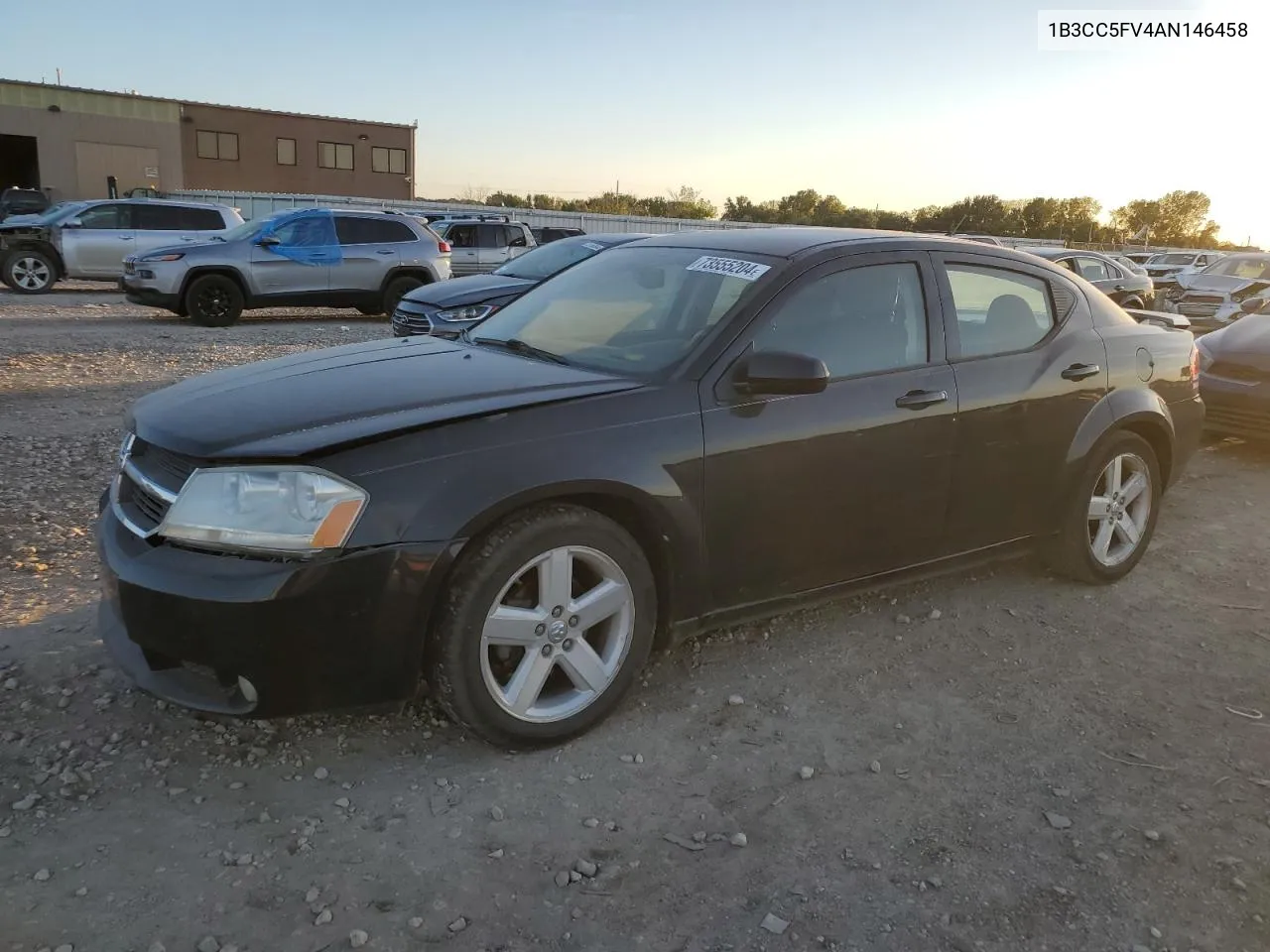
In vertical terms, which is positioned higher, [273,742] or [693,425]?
[693,425]

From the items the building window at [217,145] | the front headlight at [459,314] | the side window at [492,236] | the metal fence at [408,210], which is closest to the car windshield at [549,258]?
the front headlight at [459,314]

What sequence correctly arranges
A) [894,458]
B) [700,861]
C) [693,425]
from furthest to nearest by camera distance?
[894,458]
[693,425]
[700,861]

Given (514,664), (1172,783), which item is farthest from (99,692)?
(1172,783)

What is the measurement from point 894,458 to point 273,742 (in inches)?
95.2

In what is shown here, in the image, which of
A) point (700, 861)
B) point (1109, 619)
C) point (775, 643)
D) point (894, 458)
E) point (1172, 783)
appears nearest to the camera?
point (700, 861)

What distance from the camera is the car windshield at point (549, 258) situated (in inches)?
431

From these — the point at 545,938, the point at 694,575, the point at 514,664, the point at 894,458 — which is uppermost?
the point at 894,458

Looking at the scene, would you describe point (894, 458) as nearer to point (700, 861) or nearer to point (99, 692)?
point (700, 861)

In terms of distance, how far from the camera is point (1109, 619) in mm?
4391

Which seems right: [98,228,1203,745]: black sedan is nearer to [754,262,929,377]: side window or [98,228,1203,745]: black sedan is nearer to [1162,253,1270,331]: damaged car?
[754,262,929,377]: side window

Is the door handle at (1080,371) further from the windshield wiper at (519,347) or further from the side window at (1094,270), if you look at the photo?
the side window at (1094,270)

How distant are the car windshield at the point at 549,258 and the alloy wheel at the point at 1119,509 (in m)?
7.21

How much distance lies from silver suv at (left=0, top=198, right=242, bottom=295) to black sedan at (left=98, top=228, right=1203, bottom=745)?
596 inches

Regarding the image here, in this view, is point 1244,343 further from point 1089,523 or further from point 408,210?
point 408,210
